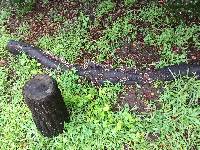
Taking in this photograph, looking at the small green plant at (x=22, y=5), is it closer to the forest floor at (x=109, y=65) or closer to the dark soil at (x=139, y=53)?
the forest floor at (x=109, y=65)

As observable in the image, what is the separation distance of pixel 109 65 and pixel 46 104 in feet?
5.14

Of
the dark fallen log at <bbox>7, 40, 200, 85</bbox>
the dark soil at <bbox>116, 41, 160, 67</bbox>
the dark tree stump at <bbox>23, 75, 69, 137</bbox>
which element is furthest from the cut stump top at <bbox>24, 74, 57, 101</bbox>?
the dark soil at <bbox>116, 41, 160, 67</bbox>

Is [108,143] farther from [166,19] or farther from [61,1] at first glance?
[61,1]

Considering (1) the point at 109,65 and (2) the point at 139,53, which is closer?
(1) the point at 109,65

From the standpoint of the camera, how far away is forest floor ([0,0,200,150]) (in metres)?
4.93

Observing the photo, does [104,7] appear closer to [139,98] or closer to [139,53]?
[139,53]

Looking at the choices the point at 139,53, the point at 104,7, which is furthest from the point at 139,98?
the point at 104,7

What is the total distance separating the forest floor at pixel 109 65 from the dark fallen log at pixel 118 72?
0.10 meters

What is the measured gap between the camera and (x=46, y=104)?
474 cm

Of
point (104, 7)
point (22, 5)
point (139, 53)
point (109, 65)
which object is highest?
point (104, 7)

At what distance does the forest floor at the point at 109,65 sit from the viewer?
4.93 m

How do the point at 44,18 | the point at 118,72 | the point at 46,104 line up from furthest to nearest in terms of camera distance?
the point at 44,18, the point at 118,72, the point at 46,104

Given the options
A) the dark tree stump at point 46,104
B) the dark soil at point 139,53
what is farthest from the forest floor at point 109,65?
the dark tree stump at point 46,104

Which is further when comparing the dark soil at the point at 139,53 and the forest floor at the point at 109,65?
the dark soil at the point at 139,53
